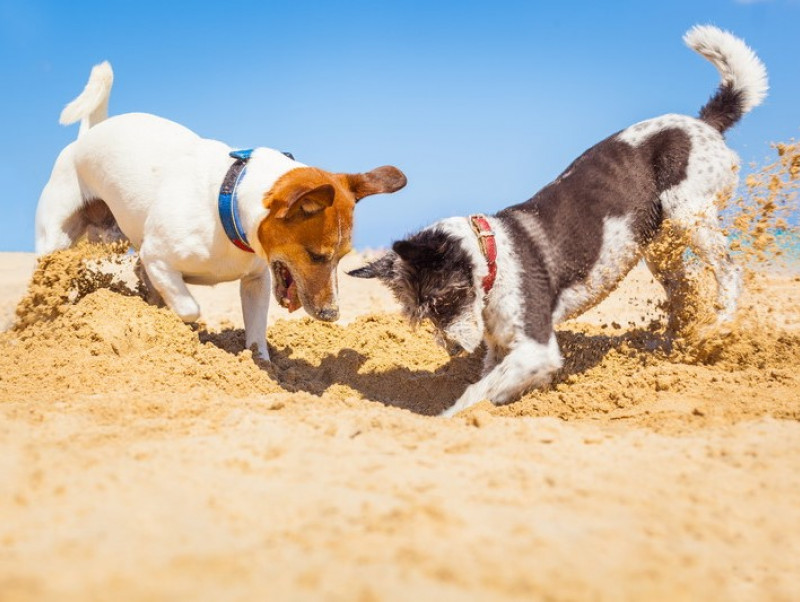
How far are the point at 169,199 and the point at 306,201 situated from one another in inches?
54.3

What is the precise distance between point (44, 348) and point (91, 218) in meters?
1.68

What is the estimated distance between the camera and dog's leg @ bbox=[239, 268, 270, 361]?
5.78 m

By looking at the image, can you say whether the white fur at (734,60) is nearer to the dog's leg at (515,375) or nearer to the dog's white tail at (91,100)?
the dog's leg at (515,375)

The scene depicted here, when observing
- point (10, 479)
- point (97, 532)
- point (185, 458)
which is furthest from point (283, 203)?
point (97, 532)

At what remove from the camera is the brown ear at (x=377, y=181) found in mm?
4941

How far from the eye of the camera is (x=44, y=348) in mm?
5109

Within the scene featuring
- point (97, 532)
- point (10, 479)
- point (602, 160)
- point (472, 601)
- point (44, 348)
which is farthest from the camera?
point (602, 160)

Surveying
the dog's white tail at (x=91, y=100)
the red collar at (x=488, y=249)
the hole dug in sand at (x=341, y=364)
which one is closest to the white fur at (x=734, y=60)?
the hole dug in sand at (x=341, y=364)

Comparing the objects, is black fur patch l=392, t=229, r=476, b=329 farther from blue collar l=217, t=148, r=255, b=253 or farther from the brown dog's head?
blue collar l=217, t=148, r=255, b=253

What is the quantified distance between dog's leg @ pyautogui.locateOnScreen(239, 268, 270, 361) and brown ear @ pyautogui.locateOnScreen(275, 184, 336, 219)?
4.47 ft

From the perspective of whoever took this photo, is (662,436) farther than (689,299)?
No

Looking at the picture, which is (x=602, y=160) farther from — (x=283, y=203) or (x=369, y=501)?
(x=369, y=501)

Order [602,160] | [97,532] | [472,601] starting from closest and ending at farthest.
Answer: [472,601]
[97,532]
[602,160]

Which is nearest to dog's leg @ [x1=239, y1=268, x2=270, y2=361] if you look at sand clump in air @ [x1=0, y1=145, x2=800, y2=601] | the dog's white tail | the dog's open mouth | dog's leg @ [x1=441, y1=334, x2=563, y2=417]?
sand clump in air @ [x1=0, y1=145, x2=800, y2=601]
